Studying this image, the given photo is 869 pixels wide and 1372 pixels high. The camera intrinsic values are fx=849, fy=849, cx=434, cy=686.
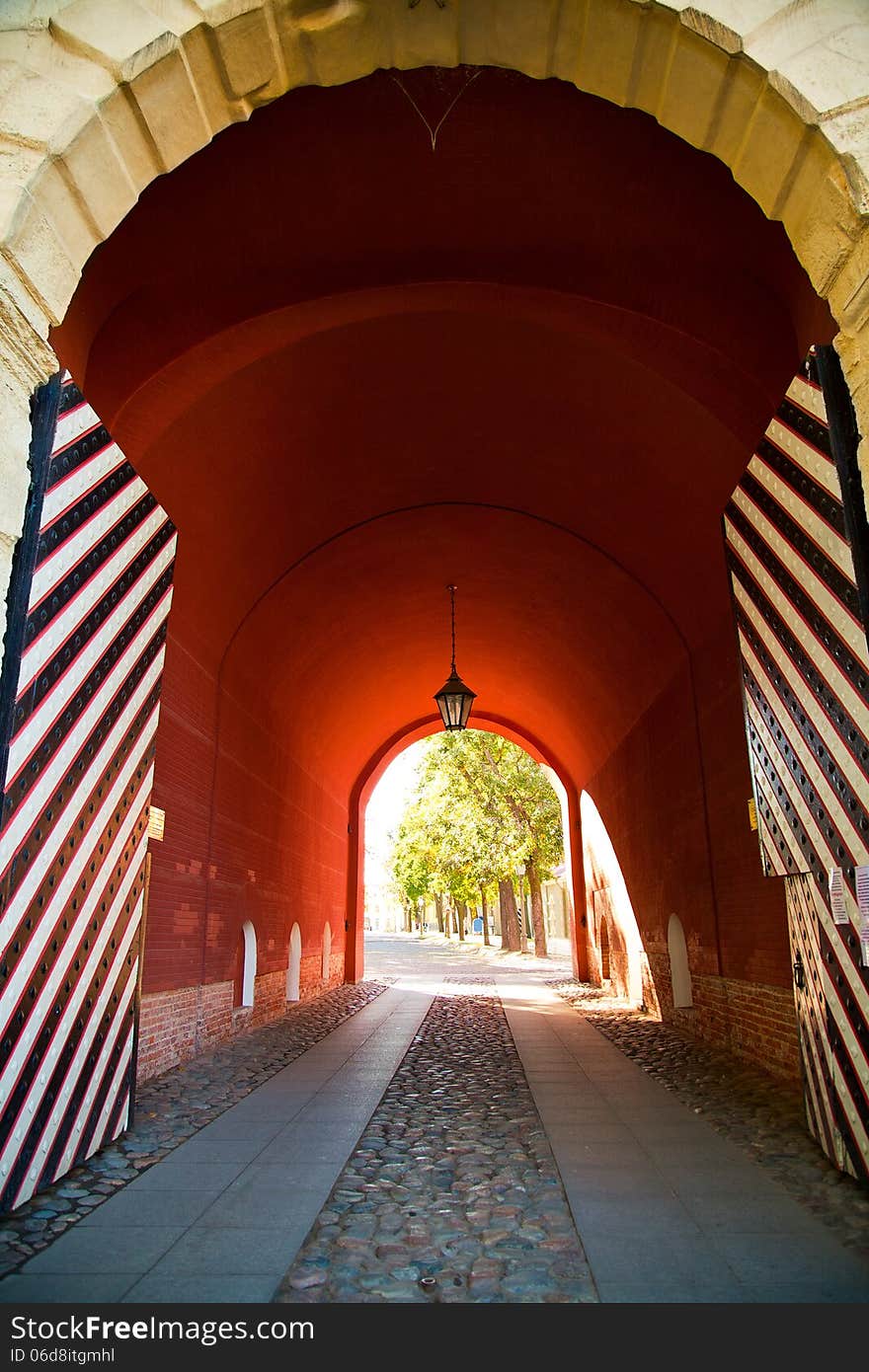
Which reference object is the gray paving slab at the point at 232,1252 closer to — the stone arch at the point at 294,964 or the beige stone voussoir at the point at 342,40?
the beige stone voussoir at the point at 342,40

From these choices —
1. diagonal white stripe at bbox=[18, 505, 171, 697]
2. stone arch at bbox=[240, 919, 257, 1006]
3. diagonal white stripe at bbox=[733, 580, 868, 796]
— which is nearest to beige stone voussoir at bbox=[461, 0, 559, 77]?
diagonal white stripe at bbox=[733, 580, 868, 796]

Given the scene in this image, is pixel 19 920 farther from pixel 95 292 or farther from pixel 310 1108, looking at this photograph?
pixel 95 292

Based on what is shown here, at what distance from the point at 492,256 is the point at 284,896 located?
27.2 feet

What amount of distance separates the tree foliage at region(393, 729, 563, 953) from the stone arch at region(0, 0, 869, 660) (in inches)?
832

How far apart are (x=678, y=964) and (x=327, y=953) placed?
692 centimetres

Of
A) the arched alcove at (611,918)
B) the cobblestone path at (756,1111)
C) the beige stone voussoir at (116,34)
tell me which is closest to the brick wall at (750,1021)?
the cobblestone path at (756,1111)

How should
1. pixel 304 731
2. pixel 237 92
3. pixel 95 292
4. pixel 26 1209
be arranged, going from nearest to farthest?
1. pixel 237 92
2. pixel 26 1209
3. pixel 95 292
4. pixel 304 731

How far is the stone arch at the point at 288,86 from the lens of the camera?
101 inches

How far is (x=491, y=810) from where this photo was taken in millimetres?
24203

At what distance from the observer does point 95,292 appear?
4.75 metres

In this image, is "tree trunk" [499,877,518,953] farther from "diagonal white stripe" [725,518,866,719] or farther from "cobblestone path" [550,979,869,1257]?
"diagonal white stripe" [725,518,866,719]

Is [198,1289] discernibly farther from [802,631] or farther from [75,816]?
[802,631]

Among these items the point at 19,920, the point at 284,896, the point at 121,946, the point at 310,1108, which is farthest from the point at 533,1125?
the point at 284,896

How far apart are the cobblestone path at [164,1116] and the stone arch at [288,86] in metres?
2.52
